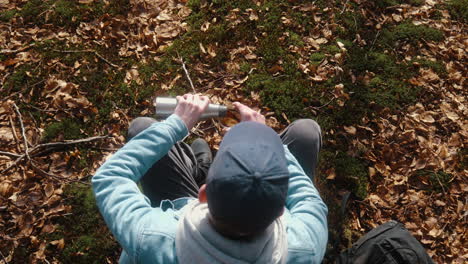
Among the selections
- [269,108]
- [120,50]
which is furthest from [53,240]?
[269,108]

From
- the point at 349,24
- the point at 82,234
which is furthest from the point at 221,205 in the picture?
the point at 349,24

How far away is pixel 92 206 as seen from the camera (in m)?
3.04

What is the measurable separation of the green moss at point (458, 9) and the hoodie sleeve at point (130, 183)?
350 centimetres

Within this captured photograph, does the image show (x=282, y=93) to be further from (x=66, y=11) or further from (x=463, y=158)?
(x=66, y=11)

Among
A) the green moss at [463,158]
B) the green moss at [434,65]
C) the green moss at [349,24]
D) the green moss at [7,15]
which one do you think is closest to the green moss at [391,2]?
the green moss at [349,24]

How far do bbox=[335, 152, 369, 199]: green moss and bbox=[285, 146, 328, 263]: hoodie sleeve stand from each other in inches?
58.5

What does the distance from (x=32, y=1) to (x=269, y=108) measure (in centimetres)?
265

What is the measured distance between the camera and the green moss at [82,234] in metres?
2.91

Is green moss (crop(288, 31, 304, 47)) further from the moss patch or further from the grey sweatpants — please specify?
the moss patch

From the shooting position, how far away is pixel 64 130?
129 inches

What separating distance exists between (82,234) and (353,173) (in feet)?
7.50

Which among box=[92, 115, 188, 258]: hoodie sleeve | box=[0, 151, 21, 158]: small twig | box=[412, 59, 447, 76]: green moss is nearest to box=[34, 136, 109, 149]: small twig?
box=[0, 151, 21, 158]: small twig

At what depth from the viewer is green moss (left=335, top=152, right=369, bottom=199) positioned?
3.15m

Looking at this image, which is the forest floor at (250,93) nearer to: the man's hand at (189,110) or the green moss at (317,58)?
the green moss at (317,58)
